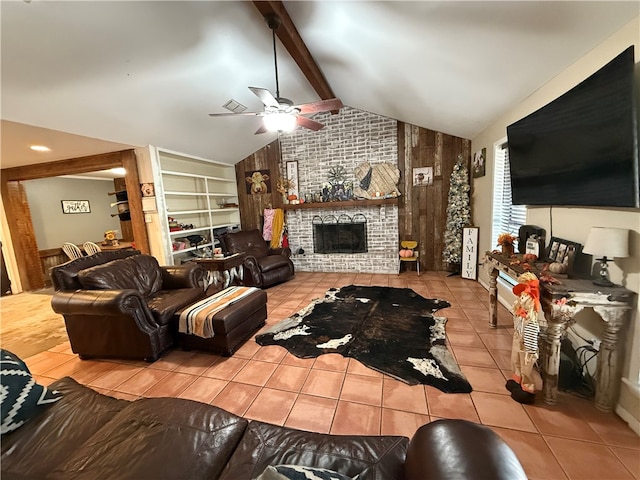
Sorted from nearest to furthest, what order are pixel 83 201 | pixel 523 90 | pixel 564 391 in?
pixel 564 391
pixel 523 90
pixel 83 201

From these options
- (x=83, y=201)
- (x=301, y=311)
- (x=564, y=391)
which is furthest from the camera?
(x=83, y=201)

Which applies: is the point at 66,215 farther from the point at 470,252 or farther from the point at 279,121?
the point at 470,252

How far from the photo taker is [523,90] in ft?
8.26

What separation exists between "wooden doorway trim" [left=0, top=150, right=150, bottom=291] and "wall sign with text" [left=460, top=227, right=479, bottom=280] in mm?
5096

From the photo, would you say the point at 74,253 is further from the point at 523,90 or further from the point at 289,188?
the point at 523,90

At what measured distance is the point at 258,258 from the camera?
188 inches

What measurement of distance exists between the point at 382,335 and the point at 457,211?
2805 mm

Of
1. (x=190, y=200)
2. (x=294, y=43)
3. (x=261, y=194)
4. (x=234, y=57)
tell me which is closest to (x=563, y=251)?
(x=294, y=43)

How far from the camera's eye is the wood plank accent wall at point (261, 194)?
Result: 18.5ft

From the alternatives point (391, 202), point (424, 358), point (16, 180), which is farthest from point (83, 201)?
point (424, 358)

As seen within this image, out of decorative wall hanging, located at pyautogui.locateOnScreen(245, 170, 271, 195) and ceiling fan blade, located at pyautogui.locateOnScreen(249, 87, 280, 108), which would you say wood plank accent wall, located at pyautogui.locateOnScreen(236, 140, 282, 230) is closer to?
decorative wall hanging, located at pyautogui.locateOnScreen(245, 170, 271, 195)

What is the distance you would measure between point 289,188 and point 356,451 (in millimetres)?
5016

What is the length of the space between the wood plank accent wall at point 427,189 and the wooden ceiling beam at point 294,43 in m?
2.01

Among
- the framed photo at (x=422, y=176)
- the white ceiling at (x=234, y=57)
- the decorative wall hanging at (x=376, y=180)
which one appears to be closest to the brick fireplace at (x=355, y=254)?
the decorative wall hanging at (x=376, y=180)
